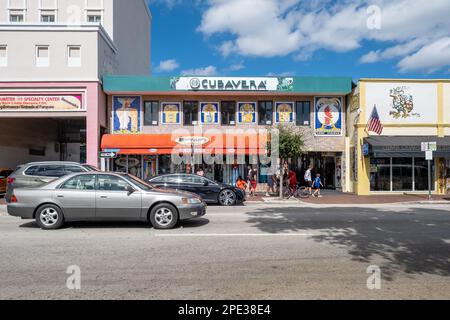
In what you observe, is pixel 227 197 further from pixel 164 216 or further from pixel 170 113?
pixel 170 113

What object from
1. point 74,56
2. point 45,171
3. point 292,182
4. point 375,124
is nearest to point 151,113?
point 74,56

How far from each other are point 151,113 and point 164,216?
13327 mm

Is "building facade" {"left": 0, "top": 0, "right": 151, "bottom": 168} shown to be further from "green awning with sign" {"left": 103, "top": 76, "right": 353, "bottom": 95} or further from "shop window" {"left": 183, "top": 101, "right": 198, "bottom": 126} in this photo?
"shop window" {"left": 183, "top": 101, "right": 198, "bottom": 126}

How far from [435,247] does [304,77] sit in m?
14.7

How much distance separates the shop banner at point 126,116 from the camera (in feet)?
66.5

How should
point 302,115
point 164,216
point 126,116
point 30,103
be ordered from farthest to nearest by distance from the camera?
point 302,115, point 126,116, point 30,103, point 164,216

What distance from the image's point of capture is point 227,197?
1373 cm

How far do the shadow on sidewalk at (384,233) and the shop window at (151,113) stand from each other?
438 inches

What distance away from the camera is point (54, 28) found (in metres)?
18.6

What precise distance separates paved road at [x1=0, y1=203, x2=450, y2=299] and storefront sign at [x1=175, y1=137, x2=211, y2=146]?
34.3ft

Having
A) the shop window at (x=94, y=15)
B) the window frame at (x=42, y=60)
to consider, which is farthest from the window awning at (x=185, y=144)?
the shop window at (x=94, y=15)

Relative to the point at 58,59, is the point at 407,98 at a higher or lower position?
lower

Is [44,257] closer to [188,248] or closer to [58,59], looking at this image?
[188,248]
